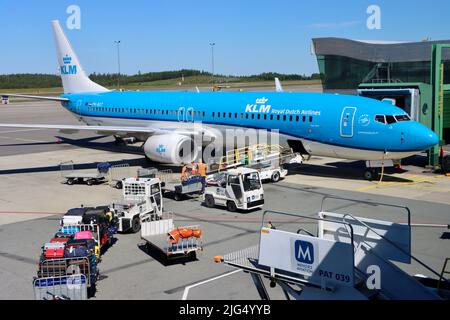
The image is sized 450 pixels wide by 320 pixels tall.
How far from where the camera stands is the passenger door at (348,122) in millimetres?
26188

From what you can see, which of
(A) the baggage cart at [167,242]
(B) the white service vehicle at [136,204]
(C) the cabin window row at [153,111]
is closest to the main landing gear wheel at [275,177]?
(C) the cabin window row at [153,111]

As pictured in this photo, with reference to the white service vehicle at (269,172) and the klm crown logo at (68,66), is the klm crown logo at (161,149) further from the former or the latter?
the klm crown logo at (68,66)

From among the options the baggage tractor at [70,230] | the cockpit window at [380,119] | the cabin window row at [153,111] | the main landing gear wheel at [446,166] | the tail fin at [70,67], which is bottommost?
the baggage tractor at [70,230]

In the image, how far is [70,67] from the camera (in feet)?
136

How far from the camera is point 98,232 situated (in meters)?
16.1

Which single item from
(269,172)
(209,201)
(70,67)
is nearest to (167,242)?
(209,201)

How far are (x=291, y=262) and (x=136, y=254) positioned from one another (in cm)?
760

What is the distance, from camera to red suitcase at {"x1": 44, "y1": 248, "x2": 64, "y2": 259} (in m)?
14.1

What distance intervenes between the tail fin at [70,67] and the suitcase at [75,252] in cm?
2877

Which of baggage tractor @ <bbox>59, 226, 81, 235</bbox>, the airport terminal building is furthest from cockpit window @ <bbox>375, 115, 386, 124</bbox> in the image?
the airport terminal building

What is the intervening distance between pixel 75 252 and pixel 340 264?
7288 millimetres

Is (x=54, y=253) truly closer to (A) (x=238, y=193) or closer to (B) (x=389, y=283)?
(B) (x=389, y=283)

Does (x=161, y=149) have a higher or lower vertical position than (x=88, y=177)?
higher
